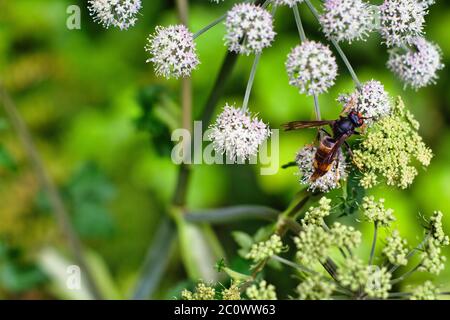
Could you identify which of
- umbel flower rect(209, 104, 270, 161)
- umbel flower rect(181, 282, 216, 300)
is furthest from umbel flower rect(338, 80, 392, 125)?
umbel flower rect(181, 282, 216, 300)

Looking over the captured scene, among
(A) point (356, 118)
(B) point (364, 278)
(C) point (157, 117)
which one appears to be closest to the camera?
(B) point (364, 278)

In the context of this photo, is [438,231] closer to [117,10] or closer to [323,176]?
[323,176]

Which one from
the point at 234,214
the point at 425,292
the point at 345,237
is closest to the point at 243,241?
the point at 234,214

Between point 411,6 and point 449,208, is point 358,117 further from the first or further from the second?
point 449,208

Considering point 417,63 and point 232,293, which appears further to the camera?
point 417,63

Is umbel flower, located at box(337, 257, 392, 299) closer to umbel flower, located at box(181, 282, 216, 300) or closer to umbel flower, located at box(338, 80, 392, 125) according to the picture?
umbel flower, located at box(181, 282, 216, 300)
